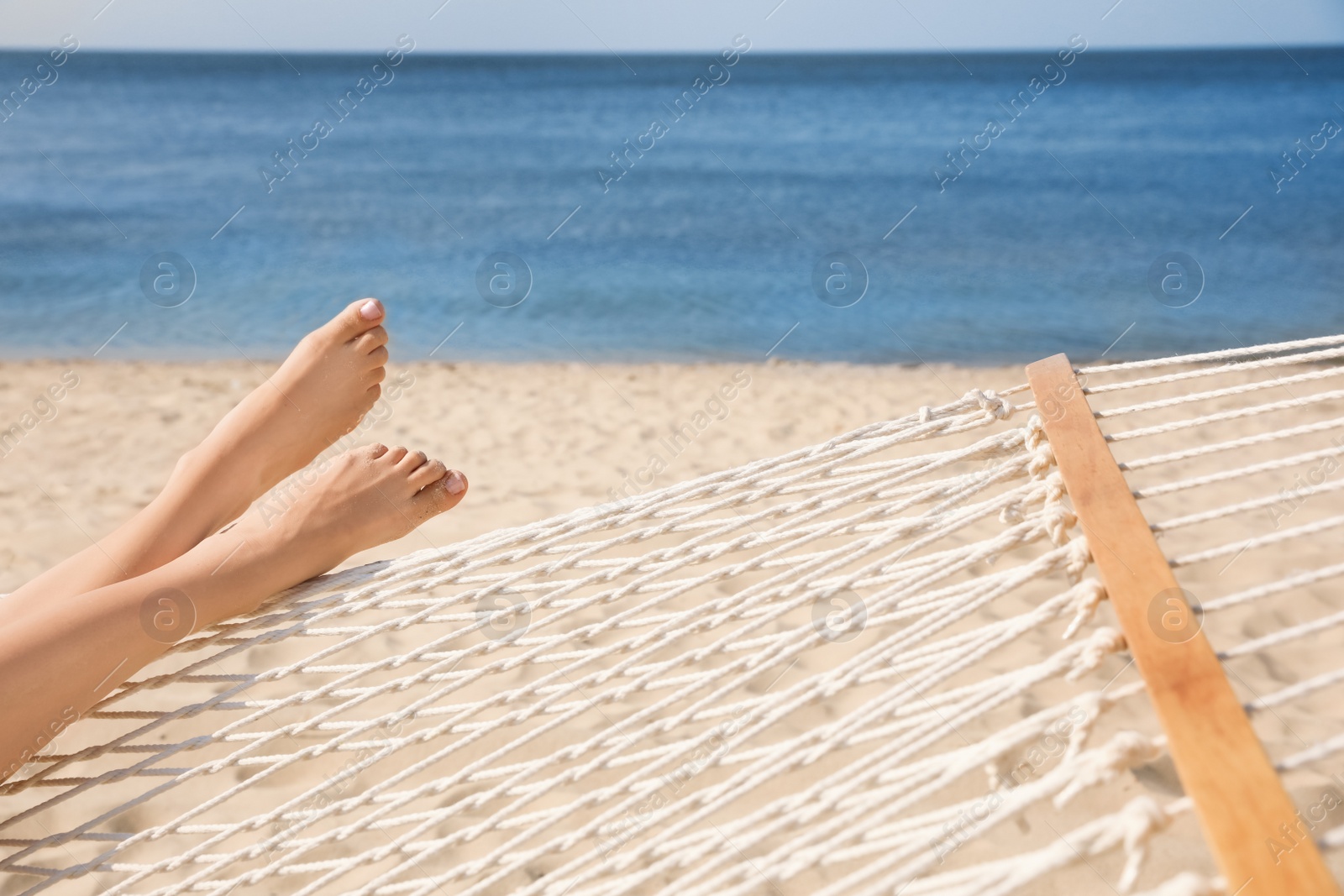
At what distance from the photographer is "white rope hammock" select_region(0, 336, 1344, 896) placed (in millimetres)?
704

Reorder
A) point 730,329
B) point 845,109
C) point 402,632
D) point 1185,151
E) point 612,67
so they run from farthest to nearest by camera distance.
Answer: point 612,67 → point 845,109 → point 1185,151 → point 730,329 → point 402,632

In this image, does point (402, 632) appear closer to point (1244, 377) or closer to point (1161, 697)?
point (1161, 697)

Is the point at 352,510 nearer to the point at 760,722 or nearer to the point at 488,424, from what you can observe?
the point at 760,722

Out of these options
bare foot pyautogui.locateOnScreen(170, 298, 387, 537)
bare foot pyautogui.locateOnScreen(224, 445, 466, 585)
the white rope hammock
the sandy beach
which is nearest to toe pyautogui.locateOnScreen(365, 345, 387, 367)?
bare foot pyautogui.locateOnScreen(170, 298, 387, 537)

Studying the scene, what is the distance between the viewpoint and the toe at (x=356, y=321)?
147 centimetres

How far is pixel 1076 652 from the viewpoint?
73 centimetres

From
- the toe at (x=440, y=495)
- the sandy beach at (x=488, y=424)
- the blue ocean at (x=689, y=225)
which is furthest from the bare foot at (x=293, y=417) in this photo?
the blue ocean at (x=689, y=225)

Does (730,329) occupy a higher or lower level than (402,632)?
higher

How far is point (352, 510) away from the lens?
1202 millimetres

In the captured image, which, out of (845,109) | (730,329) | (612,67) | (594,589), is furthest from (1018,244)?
(612,67)

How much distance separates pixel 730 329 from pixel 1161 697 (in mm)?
4514

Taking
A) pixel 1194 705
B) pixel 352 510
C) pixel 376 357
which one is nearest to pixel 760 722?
pixel 1194 705

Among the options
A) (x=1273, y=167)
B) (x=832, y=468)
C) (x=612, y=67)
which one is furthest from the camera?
(x=612, y=67)

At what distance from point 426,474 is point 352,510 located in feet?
0.48
